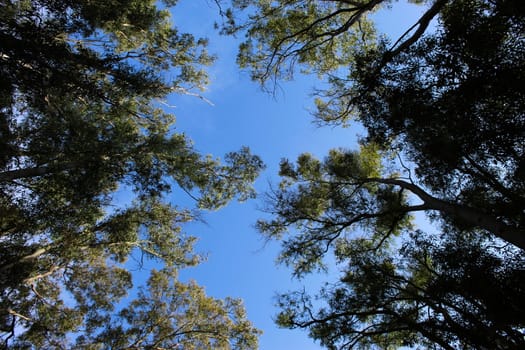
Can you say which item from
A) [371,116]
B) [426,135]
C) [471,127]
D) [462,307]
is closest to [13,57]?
[371,116]

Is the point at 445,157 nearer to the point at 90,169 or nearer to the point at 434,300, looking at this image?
the point at 434,300

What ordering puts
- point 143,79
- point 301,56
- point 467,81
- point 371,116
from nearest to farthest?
point 467,81
point 371,116
point 143,79
point 301,56

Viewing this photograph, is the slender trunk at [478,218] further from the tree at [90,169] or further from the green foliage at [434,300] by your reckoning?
the tree at [90,169]

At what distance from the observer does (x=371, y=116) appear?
5.82 metres

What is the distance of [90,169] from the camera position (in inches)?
261

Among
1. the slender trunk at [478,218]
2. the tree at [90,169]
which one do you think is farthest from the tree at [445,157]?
the tree at [90,169]

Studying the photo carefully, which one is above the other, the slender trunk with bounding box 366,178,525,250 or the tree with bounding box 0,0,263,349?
the tree with bounding box 0,0,263,349

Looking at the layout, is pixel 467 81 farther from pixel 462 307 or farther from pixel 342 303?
pixel 342 303

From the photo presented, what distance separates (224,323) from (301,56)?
860 centimetres

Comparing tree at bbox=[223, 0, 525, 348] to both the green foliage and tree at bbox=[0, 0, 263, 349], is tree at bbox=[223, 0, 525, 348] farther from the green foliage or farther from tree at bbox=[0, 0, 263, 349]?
tree at bbox=[0, 0, 263, 349]

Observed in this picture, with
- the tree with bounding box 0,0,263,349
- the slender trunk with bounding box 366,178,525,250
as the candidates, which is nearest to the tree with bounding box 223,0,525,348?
the slender trunk with bounding box 366,178,525,250

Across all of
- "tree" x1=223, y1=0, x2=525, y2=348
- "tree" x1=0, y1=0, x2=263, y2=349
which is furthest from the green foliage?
"tree" x1=0, y1=0, x2=263, y2=349

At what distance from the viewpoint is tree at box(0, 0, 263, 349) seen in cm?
661

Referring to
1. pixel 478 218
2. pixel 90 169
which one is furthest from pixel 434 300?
pixel 90 169
